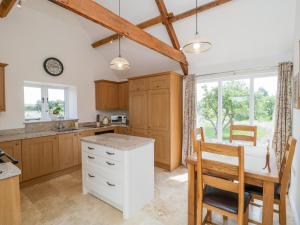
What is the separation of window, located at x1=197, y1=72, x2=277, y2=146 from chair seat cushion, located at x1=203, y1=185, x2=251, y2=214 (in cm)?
222

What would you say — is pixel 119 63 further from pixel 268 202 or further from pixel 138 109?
pixel 268 202

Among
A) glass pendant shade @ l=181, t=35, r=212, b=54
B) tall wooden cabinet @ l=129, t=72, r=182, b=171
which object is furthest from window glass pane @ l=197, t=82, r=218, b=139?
glass pendant shade @ l=181, t=35, r=212, b=54

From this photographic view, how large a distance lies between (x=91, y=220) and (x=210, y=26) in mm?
3607

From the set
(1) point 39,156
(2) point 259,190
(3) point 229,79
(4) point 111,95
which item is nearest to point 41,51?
(4) point 111,95

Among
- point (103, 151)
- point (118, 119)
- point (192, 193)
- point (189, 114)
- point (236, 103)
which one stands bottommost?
point (192, 193)

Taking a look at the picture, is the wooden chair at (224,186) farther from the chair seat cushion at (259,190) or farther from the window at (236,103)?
the window at (236,103)

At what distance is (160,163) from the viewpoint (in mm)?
3783

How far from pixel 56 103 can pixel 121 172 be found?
9.75 feet

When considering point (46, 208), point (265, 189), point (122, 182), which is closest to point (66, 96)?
point (46, 208)

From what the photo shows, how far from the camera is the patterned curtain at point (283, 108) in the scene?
275cm

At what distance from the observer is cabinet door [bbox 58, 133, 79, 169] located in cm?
336

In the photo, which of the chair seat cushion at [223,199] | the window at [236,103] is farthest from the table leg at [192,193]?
the window at [236,103]

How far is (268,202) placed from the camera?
1.44 m

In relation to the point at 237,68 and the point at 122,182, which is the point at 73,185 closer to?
the point at 122,182
